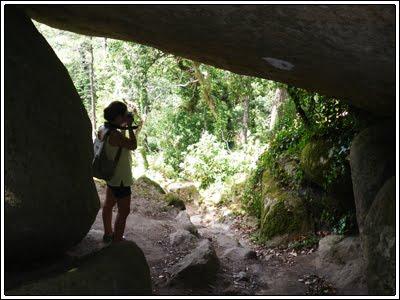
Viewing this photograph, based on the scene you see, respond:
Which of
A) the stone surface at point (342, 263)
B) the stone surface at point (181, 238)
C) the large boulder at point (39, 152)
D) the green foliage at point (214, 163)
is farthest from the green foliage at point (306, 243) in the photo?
the green foliage at point (214, 163)

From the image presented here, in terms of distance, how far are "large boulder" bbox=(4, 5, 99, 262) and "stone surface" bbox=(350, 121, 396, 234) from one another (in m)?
3.65

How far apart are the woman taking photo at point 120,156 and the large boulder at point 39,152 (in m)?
0.35

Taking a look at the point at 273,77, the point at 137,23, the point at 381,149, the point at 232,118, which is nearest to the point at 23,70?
the point at 137,23

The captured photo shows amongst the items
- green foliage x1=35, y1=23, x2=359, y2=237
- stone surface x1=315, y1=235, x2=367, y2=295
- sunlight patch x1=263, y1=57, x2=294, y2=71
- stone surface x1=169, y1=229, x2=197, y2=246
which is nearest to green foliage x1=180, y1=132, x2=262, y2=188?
green foliage x1=35, y1=23, x2=359, y2=237

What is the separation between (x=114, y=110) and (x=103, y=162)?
0.70 m

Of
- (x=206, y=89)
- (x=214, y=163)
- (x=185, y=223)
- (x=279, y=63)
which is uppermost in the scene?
(x=206, y=89)

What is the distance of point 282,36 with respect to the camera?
425 cm

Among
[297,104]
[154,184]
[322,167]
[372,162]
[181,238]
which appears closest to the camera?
[372,162]

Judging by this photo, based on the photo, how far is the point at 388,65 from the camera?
4156 mm

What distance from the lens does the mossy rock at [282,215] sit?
9.17m

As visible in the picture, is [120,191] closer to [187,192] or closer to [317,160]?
Result: [317,160]

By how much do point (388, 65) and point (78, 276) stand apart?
3817 mm

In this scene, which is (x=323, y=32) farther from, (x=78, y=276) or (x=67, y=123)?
(x=78, y=276)

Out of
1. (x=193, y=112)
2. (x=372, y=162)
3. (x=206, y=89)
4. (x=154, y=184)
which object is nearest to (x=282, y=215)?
(x=372, y=162)
